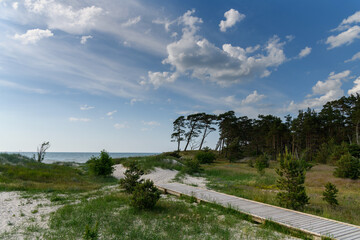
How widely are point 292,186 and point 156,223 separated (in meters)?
5.45

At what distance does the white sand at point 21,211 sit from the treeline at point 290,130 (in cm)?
3392

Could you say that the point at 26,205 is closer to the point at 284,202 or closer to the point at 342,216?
the point at 284,202

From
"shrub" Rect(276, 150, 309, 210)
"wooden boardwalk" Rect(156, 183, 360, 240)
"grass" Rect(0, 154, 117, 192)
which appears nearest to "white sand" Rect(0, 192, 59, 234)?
"grass" Rect(0, 154, 117, 192)

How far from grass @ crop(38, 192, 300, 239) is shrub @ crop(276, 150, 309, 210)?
233 centimetres

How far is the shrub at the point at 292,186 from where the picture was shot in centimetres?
802

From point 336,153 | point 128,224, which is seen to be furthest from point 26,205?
point 336,153

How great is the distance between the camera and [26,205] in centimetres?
867

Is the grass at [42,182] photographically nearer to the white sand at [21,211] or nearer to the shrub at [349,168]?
the white sand at [21,211]

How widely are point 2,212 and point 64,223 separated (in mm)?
3225

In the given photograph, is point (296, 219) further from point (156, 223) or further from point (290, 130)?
point (290, 130)

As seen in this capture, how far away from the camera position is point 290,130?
44469 mm

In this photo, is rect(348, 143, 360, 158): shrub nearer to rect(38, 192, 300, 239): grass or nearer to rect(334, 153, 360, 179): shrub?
rect(334, 153, 360, 179): shrub

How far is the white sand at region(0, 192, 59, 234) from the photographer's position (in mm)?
6457

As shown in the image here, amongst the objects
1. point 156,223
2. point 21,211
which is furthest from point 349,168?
point 21,211
